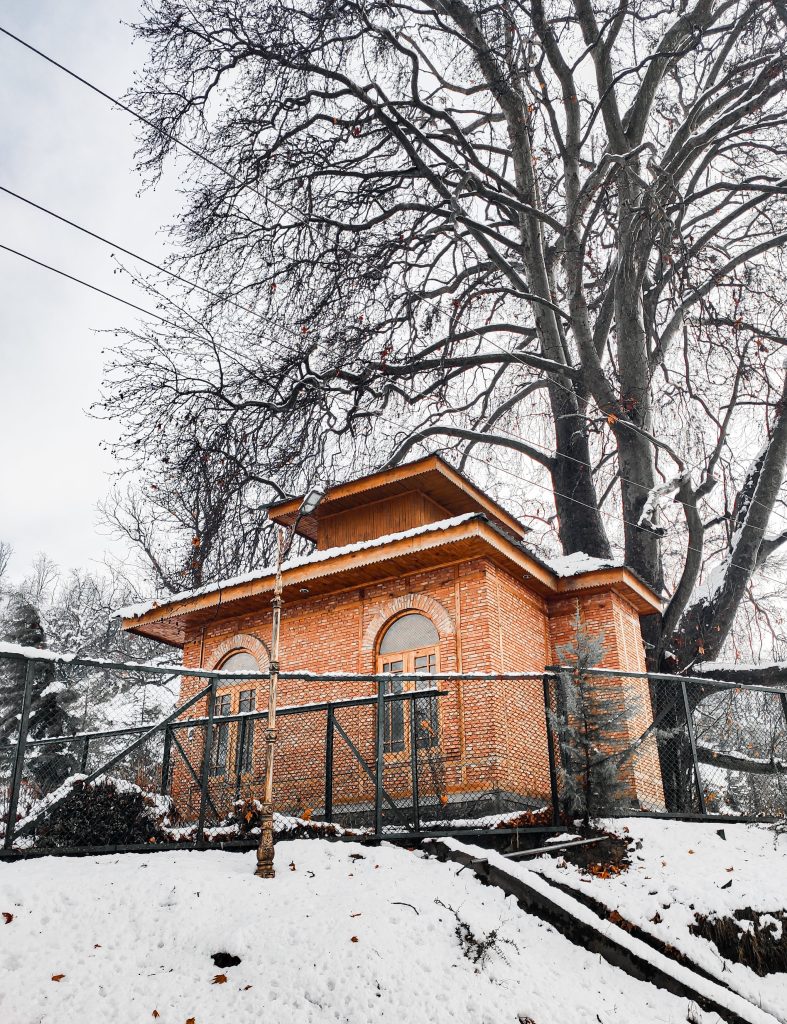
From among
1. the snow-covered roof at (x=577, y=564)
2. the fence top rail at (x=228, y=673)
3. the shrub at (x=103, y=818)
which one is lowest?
the shrub at (x=103, y=818)

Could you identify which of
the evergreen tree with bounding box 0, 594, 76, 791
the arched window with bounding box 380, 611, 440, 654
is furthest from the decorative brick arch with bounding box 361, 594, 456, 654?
the evergreen tree with bounding box 0, 594, 76, 791

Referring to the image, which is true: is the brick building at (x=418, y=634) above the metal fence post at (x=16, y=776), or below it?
above

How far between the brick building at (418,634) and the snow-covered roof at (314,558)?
1.4 inches

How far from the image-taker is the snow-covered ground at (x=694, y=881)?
22.3ft

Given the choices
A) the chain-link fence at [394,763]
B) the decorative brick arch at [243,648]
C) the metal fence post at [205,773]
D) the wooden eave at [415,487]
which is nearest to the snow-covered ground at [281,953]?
the metal fence post at [205,773]

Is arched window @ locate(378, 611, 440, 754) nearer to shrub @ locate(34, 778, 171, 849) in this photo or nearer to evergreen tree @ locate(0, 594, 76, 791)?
shrub @ locate(34, 778, 171, 849)

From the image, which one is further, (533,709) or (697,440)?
(697,440)

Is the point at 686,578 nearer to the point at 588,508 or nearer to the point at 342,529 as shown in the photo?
the point at 588,508

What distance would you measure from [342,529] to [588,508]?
5403mm

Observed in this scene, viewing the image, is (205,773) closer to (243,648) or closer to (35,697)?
(243,648)

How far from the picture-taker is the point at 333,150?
17.6m

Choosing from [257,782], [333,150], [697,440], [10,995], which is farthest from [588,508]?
[10,995]

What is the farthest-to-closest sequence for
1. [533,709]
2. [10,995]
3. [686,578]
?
[686,578], [533,709], [10,995]

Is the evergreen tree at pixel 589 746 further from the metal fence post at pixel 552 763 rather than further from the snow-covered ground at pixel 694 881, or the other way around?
the snow-covered ground at pixel 694 881
